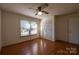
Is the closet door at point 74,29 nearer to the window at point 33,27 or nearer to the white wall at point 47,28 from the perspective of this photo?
the white wall at point 47,28

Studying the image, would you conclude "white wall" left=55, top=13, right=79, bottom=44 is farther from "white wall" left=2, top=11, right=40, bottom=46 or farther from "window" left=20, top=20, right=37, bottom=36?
"white wall" left=2, top=11, right=40, bottom=46

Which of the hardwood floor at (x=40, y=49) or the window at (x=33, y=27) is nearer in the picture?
the hardwood floor at (x=40, y=49)

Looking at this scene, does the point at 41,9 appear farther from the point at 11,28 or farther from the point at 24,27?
the point at 11,28

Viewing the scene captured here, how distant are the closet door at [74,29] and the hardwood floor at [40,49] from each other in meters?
0.11

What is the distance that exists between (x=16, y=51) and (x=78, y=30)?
1150 millimetres

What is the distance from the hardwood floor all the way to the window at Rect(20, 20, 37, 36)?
0.19 meters

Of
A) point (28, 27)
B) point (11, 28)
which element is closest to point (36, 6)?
point (28, 27)

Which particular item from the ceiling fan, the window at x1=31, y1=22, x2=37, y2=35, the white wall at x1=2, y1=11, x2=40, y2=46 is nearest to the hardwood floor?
the white wall at x1=2, y1=11, x2=40, y2=46

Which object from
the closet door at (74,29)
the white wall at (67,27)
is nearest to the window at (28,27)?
the white wall at (67,27)

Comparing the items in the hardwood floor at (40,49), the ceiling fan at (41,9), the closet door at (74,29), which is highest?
the ceiling fan at (41,9)

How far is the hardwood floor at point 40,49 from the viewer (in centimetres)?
130

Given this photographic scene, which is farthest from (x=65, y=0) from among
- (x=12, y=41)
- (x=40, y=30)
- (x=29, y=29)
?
(x=12, y=41)

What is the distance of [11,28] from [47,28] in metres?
0.68
